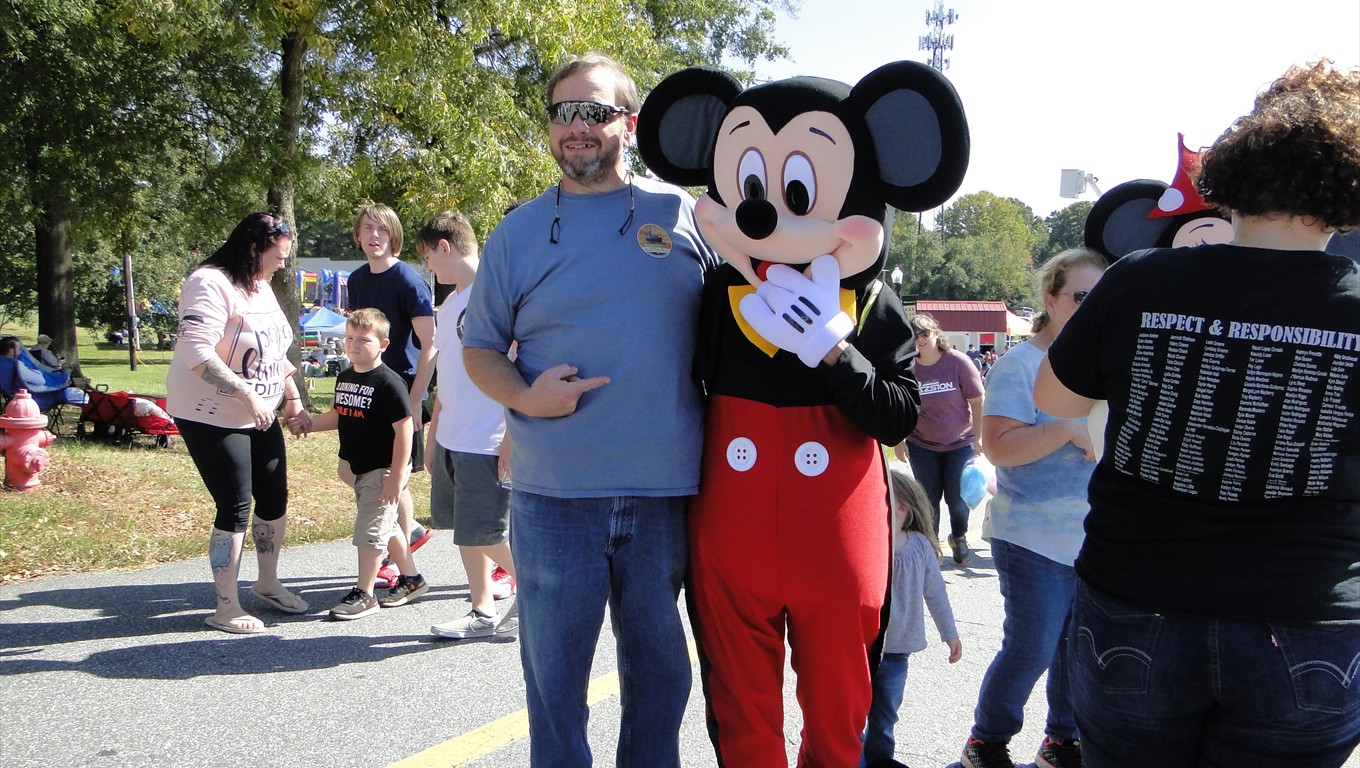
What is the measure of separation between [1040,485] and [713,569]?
4.06ft

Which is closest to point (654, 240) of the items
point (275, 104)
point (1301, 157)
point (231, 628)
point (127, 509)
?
point (1301, 157)

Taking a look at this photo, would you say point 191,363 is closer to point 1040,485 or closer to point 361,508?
point 361,508

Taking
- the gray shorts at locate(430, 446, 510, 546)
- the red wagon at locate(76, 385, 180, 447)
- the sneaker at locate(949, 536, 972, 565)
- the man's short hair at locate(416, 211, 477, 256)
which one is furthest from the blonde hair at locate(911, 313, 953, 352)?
the red wagon at locate(76, 385, 180, 447)

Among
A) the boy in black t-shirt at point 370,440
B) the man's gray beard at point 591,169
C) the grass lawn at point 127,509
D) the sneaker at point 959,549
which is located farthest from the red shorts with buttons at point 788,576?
the grass lawn at point 127,509

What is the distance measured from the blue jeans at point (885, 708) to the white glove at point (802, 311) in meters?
1.16

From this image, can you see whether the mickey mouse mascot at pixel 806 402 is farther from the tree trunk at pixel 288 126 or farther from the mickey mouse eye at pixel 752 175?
the tree trunk at pixel 288 126

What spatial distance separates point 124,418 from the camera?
9.90 m

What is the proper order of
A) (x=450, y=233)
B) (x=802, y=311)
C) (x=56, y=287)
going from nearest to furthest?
(x=802, y=311) < (x=450, y=233) < (x=56, y=287)

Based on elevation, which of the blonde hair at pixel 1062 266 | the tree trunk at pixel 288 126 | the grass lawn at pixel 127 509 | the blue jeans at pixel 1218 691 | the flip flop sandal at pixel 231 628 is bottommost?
the grass lawn at pixel 127 509

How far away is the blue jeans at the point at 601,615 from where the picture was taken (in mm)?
2297

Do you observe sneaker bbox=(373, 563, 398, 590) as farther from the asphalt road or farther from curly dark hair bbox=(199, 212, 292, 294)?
curly dark hair bbox=(199, 212, 292, 294)

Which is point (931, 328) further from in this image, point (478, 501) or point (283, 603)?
point (283, 603)

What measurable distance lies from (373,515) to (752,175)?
2960mm

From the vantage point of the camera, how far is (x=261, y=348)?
4332mm
